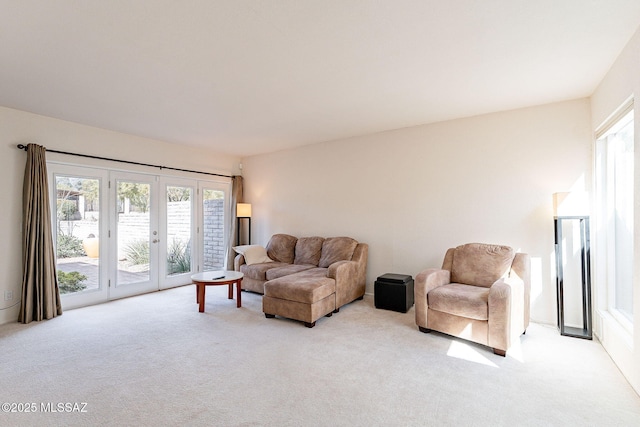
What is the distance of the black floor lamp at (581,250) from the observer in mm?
3078

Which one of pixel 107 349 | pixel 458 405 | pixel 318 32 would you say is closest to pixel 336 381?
pixel 458 405

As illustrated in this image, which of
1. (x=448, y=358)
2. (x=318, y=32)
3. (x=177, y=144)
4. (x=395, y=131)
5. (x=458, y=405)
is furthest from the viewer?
(x=177, y=144)

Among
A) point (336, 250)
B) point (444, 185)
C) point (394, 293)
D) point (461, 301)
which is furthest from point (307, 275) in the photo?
point (444, 185)

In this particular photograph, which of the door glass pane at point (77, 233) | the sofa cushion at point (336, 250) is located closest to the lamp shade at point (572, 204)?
the sofa cushion at point (336, 250)

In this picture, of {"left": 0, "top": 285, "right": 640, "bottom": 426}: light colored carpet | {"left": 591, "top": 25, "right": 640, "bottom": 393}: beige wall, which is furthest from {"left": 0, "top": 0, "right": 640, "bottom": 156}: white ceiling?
{"left": 0, "top": 285, "right": 640, "bottom": 426}: light colored carpet

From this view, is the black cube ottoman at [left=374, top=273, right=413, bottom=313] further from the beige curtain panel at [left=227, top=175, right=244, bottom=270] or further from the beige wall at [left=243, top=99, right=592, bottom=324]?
the beige curtain panel at [left=227, top=175, right=244, bottom=270]

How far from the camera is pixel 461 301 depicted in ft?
9.70

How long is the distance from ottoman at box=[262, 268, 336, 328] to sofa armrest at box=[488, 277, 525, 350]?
1761mm

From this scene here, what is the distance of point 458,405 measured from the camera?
2.03m

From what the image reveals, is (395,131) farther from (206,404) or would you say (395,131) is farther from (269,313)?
(206,404)

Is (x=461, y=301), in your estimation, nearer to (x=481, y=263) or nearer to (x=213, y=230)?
(x=481, y=263)

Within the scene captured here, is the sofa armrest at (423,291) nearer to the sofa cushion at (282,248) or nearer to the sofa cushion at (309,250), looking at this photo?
the sofa cushion at (309,250)

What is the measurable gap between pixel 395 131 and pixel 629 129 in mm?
2595

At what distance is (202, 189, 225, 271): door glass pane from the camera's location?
19.9 feet
